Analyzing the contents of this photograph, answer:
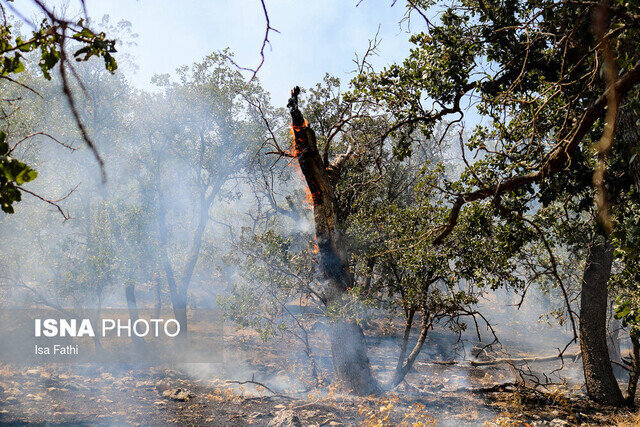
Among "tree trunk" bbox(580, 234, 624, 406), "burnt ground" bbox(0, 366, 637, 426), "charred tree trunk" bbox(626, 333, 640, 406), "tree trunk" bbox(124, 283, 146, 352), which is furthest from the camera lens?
"tree trunk" bbox(124, 283, 146, 352)

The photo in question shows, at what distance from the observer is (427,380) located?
40.2 ft

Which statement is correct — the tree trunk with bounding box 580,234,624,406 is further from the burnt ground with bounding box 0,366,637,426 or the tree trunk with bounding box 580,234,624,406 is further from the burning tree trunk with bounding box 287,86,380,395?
the burning tree trunk with bounding box 287,86,380,395

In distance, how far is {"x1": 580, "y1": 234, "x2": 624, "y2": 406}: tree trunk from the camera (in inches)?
330

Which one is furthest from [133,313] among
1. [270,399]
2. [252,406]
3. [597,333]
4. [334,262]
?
[597,333]

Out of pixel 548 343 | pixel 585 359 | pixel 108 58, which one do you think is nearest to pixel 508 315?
pixel 548 343

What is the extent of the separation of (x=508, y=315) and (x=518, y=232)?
28761 mm

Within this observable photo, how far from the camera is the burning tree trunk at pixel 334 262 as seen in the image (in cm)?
771

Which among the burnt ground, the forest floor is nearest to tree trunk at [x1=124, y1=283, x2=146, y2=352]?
the forest floor

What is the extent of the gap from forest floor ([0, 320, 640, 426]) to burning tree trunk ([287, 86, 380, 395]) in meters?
0.51

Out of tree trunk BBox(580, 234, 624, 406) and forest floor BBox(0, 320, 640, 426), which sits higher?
tree trunk BBox(580, 234, 624, 406)

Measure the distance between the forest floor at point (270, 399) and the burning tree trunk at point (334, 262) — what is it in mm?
509

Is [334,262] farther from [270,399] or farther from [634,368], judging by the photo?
[634,368]

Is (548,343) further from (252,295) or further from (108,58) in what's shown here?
(108,58)

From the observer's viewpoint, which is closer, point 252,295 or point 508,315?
point 252,295
